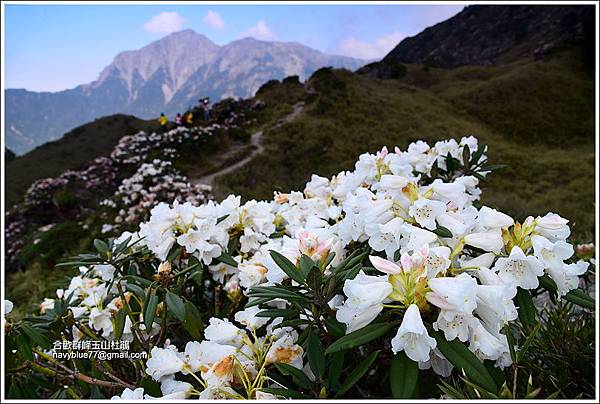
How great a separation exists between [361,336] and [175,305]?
56 centimetres

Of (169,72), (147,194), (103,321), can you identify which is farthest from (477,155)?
(169,72)

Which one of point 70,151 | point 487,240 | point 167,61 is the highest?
point 167,61

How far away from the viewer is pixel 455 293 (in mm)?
675

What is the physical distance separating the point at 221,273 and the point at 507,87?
59.0 feet

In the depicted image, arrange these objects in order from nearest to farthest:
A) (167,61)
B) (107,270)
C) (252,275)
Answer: (252,275) → (107,270) → (167,61)

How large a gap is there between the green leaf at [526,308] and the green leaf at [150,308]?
88 centimetres

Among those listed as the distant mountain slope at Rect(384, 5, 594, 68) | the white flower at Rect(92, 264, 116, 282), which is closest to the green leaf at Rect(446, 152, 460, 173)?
the white flower at Rect(92, 264, 116, 282)

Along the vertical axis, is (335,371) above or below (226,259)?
below

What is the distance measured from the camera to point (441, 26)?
42.0 meters

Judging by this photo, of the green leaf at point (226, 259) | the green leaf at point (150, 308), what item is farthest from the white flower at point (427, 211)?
the green leaf at point (150, 308)

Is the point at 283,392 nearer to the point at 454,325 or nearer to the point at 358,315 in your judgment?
the point at 358,315

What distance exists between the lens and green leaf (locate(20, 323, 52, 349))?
1143mm

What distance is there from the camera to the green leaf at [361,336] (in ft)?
2.33

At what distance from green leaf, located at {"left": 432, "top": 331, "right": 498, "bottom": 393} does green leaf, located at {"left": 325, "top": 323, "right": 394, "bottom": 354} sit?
0.09 meters
